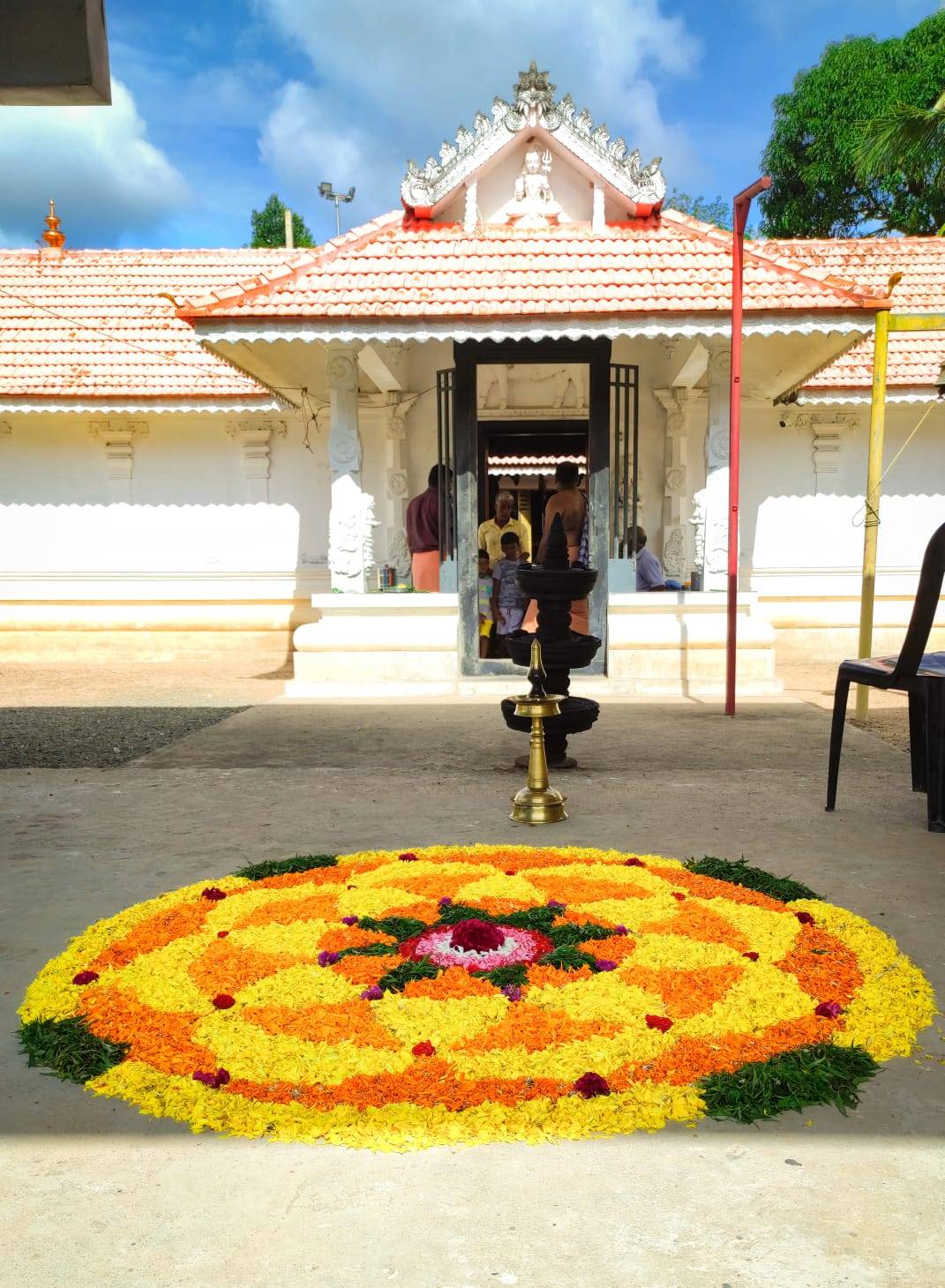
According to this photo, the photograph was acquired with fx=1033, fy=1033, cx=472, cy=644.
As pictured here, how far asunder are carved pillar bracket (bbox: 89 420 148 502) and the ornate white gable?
5348 mm

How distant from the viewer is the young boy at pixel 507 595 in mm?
9836

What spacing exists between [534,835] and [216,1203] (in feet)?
8.96

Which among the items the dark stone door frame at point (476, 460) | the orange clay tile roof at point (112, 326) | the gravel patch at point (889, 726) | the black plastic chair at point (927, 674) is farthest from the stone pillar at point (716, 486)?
the orange clay tile roof at point (112, 326)

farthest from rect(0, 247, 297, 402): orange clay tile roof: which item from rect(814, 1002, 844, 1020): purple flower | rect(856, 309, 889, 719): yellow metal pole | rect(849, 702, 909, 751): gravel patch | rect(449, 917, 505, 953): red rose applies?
rect(814, 1002, 844, 1020): purple flower

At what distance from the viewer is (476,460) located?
9.31 metres

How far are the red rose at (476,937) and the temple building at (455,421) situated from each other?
19.9ft

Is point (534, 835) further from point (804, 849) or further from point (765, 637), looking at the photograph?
point (765, 637)

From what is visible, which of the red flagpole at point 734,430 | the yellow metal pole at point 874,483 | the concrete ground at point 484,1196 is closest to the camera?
the concrete ground at point 484,1196

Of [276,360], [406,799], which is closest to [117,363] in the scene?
[276,360]

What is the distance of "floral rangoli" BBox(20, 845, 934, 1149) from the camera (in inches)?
91.2

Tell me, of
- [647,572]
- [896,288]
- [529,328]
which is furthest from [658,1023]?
[896,288]

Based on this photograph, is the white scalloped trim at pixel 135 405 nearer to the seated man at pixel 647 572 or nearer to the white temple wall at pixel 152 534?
the white temple wall at pixel 152 534

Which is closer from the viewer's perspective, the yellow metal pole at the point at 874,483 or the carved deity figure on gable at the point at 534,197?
the yellow metal pole at the point at 874,483

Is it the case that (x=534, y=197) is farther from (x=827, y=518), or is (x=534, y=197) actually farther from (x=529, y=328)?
(x=827, y=518)
